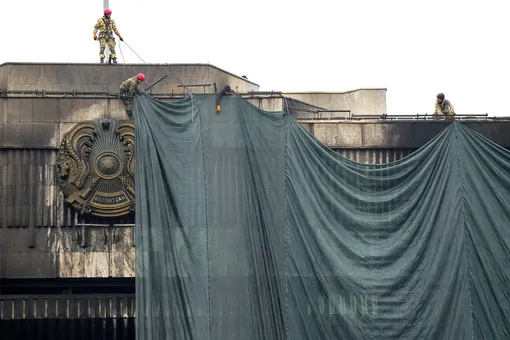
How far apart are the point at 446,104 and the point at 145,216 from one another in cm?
1064

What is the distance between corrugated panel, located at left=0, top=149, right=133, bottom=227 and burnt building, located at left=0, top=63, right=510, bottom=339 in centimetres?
3

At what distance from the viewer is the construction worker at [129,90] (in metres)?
33.6

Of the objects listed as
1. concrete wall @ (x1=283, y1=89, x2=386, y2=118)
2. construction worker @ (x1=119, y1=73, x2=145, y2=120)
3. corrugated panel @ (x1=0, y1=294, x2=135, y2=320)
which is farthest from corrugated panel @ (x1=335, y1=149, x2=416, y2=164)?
corrugated panel @ (x1=0, y1=294, x2=135, y2=320)

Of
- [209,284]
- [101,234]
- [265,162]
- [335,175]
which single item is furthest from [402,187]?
[101,234]

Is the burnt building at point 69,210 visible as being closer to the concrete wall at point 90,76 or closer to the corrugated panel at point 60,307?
the corrugated panel at point 60,307

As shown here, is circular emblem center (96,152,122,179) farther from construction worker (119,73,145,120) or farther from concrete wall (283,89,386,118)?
concrete wall (283,89,386,118)

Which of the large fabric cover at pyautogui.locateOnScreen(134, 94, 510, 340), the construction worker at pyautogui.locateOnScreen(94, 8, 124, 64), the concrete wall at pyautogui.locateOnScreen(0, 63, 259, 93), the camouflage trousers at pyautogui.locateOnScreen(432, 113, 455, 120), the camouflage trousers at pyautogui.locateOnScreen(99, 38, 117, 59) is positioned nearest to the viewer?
the large fabric cover at pyautogui.locateOnScreen(134, 94, 510, 340)

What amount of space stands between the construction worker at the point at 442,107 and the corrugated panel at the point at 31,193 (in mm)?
11410

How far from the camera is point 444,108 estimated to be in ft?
117

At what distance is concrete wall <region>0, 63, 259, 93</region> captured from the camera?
3528cm

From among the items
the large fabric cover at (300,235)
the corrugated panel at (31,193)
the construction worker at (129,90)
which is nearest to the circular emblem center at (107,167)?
the large fabric cover at (300,235)

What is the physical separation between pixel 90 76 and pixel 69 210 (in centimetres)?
468

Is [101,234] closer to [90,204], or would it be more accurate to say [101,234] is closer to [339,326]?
[90,204]

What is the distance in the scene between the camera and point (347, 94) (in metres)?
43.4
